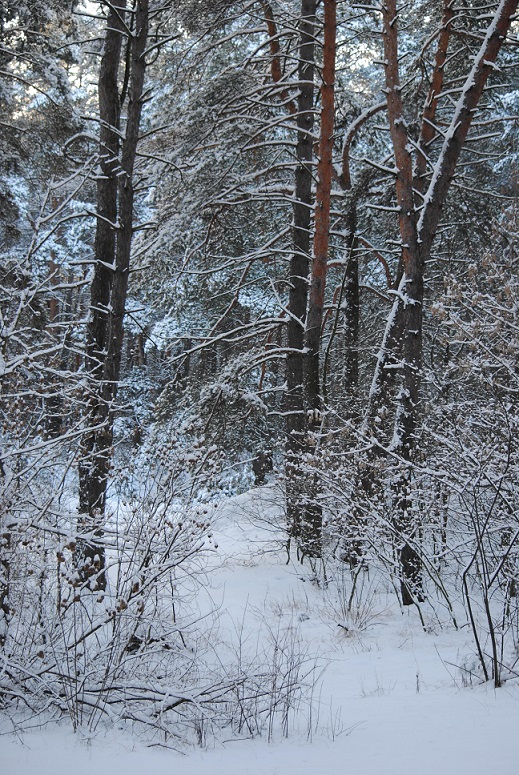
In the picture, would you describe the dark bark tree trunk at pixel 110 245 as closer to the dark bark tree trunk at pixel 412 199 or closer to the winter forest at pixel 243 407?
the winter forest at pixel 243 407

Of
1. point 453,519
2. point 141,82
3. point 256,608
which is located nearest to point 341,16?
point 141,82

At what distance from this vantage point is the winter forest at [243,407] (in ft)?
13.6

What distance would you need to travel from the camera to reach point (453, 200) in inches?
420

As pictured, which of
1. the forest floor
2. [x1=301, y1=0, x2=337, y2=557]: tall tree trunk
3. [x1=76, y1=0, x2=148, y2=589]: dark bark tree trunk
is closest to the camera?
the forest floor

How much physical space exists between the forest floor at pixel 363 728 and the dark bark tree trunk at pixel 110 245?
2216 mm

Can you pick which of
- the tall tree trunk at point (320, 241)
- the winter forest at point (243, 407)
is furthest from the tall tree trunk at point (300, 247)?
the tall tree trunk at point (320, 241)

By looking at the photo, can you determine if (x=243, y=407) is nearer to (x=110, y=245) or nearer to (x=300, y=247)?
(x=300, y=247)

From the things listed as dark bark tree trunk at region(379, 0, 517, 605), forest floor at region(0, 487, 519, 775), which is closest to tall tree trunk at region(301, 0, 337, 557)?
dark bark tree trunk at region(379, 0, 517, 605)

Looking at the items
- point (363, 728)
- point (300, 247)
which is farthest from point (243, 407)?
point (363, 728)

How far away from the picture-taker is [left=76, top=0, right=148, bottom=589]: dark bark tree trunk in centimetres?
692

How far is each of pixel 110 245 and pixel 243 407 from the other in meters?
3.52

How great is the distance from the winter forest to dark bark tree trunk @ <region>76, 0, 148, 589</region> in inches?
1.4

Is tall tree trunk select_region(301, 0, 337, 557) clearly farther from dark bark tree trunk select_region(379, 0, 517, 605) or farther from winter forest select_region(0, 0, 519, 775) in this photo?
dark bark tree trunk select_region(379, 0, 517, 605)

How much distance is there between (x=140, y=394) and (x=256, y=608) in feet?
68.8
